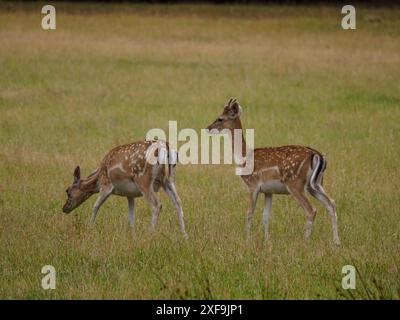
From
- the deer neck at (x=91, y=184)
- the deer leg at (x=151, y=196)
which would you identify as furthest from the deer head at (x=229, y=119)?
the deer neck at (x=91, y=184)

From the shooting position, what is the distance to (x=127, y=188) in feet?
38.1

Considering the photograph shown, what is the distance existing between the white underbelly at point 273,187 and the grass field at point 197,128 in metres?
0.52

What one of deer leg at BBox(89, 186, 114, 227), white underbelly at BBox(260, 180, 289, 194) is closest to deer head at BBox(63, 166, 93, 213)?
deer leg at BBox(89, 186, 114, 227)

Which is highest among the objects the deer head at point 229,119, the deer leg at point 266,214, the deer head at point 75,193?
the deer head at point 229,119

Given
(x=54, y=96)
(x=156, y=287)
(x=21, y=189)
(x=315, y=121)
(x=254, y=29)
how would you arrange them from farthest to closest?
1. (x=254, y=29)
2. (x=54, y=96)
3. (x=315, y=121)
4. (x=21, y=189)
5. (x=156, y=287)

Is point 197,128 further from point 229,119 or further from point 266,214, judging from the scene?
point 266,214

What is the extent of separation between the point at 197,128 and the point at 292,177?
27.9 ft

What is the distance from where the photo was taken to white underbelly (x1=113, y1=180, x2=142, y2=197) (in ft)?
37.9

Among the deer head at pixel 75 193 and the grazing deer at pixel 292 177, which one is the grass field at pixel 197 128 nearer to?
the deer head at pixel 75 193

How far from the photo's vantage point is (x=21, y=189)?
1405 centimetres

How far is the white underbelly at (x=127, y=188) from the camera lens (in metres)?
11.6
